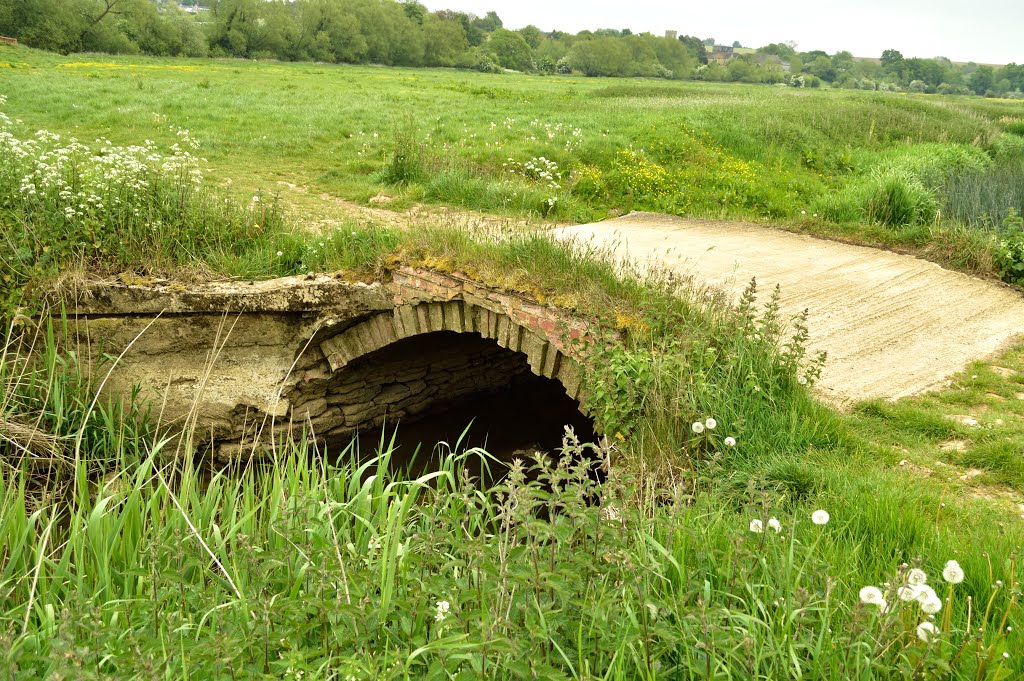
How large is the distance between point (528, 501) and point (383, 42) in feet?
191

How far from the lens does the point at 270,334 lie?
7.42 meters

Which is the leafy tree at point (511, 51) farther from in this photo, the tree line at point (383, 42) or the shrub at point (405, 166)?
the shrub at point (405, 166)

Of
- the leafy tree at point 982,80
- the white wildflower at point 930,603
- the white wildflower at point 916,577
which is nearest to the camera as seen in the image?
the white wildflower at point 930,603

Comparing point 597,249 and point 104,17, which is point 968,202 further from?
point 104,17

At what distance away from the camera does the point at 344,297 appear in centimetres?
714

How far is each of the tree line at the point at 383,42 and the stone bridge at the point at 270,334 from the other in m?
36.7

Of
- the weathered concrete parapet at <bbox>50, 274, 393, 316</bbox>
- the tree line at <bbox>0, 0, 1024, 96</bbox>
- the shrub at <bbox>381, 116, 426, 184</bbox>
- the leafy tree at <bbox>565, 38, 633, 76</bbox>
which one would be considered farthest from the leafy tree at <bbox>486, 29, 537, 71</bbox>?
the weathered concrete parapet at <bbox>50, 274, 393, 316</bbox>

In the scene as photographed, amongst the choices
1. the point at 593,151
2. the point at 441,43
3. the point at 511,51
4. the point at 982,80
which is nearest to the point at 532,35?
the point at 511,51

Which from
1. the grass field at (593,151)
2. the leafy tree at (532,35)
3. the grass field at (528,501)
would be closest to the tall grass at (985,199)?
the grass field at (593,151)

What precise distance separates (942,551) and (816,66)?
93944mm

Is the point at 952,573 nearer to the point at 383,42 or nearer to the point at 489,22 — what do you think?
the point at 383,42

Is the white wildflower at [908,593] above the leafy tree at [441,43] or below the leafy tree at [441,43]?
below

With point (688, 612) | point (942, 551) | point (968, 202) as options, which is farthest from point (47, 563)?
point (968, 202)

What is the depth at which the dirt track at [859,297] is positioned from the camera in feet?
17.7
